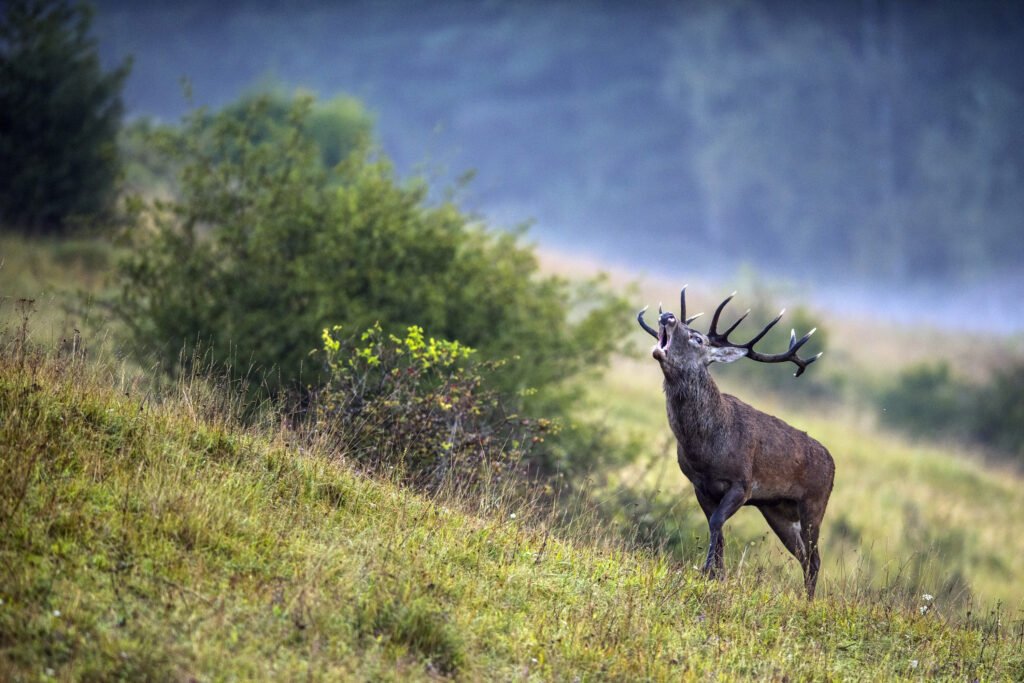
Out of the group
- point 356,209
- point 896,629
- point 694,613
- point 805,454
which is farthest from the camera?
point 356,209

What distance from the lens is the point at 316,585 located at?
7391mm

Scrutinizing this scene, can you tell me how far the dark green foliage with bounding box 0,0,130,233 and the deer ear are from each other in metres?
21.9

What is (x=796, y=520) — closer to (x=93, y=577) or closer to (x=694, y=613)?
(x=694, y=613)

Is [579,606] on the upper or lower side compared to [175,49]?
lower

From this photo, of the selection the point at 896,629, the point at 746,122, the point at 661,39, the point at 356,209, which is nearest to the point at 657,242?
the point at 746,122

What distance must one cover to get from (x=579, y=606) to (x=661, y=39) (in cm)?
18242

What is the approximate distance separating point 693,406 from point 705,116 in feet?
477

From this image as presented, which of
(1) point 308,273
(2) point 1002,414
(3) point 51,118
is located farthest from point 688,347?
(2) point 1002,414

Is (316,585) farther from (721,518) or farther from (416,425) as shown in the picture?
(721,518)

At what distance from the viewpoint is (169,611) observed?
6906 millimetres

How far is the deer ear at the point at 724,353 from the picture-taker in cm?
1073

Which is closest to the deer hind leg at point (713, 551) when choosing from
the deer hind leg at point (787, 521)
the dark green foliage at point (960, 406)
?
the deer hind leg at point (787, 521)

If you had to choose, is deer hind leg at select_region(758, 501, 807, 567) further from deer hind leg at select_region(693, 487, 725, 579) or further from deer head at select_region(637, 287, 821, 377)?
deer head at select_region(637, 287, 821, 377)

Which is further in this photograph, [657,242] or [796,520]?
[657,242]
